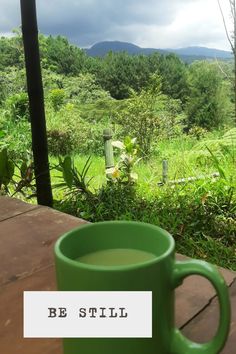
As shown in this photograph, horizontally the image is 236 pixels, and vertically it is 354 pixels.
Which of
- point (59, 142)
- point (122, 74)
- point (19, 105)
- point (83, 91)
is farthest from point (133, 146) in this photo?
point (122, 74)

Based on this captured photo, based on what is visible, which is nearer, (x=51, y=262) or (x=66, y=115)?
(x=51, y=262)

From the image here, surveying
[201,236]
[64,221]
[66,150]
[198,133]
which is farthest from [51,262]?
[198,133]

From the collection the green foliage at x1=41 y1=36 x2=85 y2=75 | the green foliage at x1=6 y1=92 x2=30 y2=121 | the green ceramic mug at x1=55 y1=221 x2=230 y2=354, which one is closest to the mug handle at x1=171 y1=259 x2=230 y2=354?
the green ceramic mug at x1=55 y1=221 x2=230 y2=354

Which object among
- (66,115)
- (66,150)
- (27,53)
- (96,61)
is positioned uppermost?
(96,61)

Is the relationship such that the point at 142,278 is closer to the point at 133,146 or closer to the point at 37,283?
the point at 37,283

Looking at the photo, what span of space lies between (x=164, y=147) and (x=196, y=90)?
335 inches

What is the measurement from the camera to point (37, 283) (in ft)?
1.68

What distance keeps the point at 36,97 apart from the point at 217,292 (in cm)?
Result: 108

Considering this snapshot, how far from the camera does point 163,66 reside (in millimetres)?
13945

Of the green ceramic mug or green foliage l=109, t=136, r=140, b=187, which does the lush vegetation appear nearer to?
green foliage l=109, t=136, r=140, b=187

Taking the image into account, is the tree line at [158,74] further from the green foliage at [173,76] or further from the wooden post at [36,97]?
the wooden post at [36,97]

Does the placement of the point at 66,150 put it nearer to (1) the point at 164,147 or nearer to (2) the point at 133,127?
(2) the point at 133,127

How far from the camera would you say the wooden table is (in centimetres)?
41

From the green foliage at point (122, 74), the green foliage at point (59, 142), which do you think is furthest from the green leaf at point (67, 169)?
the green foliage at point (122, 74)
